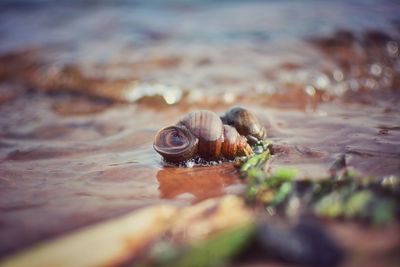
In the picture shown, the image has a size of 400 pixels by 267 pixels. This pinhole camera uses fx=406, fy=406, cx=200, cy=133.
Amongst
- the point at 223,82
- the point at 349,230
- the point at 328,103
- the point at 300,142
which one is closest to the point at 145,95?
the point at 223,82

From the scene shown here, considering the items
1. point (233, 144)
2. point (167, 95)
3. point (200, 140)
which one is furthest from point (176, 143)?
point (167, 95)

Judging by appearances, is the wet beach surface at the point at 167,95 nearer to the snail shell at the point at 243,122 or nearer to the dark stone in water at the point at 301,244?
the dark stone in water at the point at 301,244

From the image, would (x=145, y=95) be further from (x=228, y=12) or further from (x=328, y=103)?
(x=228, y=12)

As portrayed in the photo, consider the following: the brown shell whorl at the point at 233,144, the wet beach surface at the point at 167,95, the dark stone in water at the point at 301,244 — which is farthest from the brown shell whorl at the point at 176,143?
the dark stone in water at the point at 301,244

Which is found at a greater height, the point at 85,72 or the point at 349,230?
the point at 85,72

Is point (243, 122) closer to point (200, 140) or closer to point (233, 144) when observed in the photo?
point (233, 144)

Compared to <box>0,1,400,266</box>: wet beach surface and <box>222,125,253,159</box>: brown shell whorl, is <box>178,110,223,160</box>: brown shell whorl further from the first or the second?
<box>0,1,400,266</box>: wet beach surface

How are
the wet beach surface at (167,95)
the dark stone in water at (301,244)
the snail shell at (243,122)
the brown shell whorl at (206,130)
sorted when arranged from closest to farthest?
1. the dark stone in water at (301,244)
2. the wet beach surface at (167,95)
3. the brown shell whorl at (206,130)
4. the snail shell at (243,122)
